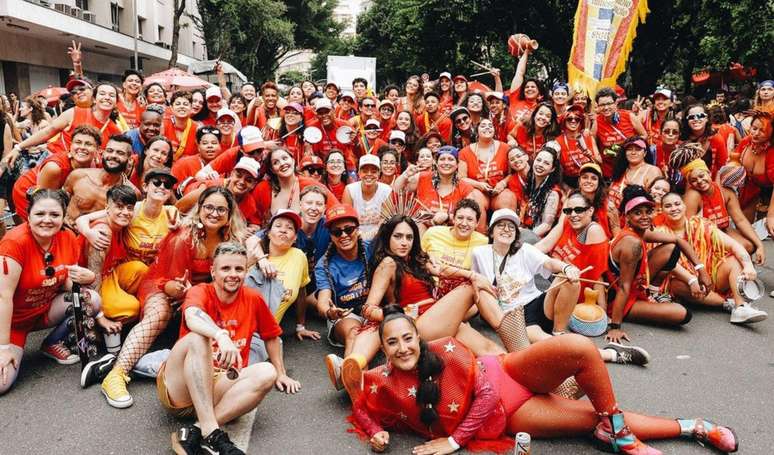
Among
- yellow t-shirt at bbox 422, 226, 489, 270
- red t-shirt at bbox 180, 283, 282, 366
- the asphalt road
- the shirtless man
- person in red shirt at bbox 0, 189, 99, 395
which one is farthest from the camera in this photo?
the shirtless man

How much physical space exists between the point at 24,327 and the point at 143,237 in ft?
3.46

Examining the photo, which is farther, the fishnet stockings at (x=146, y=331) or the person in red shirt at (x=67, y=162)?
the person in red shirt at (x=67, y=162)

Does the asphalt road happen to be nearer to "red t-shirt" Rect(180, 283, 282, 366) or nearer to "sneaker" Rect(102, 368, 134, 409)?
"sneaker" Rect(102, 368, 134, 409)

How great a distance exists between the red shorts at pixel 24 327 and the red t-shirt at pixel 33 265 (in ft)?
0.08

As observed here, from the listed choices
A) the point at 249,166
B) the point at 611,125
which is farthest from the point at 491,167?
the point at 249,166

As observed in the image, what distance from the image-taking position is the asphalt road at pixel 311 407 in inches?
129

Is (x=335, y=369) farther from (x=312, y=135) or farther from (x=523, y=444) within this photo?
(x=312, y=135)

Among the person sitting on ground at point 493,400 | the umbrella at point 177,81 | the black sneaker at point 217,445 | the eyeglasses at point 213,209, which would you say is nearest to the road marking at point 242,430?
the black sneaker at point 217,445

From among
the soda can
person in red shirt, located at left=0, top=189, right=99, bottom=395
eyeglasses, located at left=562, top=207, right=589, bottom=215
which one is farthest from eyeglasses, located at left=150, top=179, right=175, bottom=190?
eyeglasses, located at left=562, top=207, right=589, bottom=215

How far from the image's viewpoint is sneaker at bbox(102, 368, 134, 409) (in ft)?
11.9

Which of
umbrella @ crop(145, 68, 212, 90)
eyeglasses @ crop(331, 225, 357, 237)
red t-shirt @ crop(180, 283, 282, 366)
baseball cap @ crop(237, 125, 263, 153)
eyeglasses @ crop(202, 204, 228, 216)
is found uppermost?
umbrella @ crop(145, 68, 212, 90)

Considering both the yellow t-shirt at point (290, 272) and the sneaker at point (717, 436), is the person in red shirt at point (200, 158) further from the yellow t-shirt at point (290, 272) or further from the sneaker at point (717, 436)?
the sneaker at point (717, 436)

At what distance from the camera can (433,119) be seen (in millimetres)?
8211

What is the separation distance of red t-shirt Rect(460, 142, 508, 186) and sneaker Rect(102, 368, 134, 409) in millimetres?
4285
